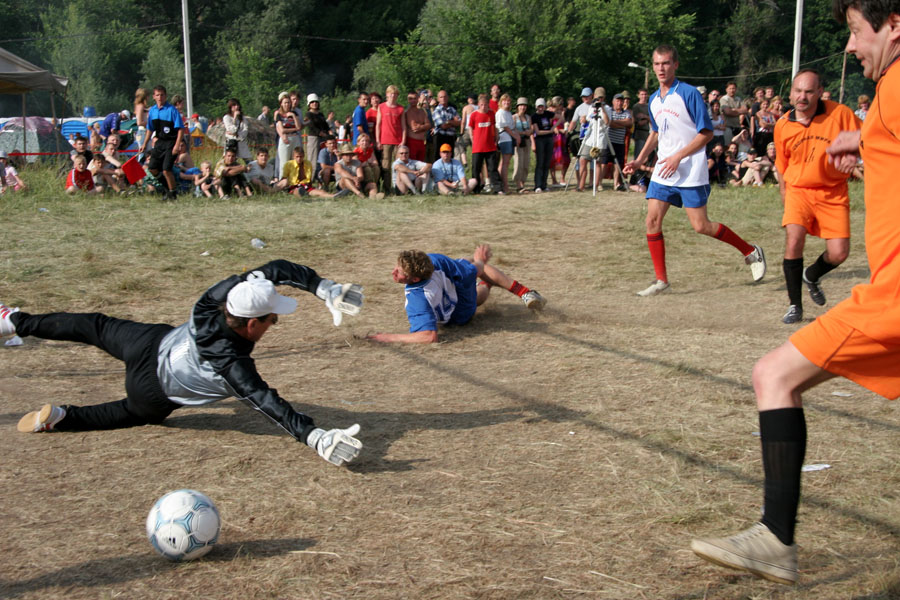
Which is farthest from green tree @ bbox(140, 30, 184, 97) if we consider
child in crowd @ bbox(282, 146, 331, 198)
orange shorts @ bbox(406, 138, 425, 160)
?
orange shorts @ bbox(406, 138, 425, 160)

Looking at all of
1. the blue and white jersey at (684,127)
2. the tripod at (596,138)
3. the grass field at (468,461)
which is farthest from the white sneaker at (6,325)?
the tripod at (596,138)

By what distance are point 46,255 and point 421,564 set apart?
7.83m

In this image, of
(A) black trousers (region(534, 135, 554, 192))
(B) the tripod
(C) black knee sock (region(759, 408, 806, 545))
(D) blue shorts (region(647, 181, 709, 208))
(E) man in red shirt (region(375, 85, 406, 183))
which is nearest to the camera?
(C) black knee sock (region(759, 408, 806, 545))

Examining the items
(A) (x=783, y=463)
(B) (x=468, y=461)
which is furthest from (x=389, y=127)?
(A) (x=783, y=463)

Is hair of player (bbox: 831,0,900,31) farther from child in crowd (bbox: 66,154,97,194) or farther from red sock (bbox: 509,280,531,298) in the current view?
child in crowd (bbox: 66,154,97,194)

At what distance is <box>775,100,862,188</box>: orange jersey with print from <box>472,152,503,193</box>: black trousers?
9.24m

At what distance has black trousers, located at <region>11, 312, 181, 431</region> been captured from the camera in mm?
4680

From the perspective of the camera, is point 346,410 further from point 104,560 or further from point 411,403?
point 104,560

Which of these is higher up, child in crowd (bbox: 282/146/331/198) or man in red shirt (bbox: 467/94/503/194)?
man in red shirt (bbox: 467/94/503/194)

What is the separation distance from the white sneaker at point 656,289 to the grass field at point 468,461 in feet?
0.46

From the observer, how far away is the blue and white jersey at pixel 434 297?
260 inches

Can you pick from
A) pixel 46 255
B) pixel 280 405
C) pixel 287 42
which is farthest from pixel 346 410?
pixel 287 42

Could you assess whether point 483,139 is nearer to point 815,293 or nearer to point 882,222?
point 815,293

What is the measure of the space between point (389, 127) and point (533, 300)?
8884mm
